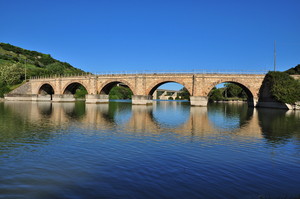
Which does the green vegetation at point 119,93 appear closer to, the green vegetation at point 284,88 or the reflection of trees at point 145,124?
the green vegetation at point 284,88

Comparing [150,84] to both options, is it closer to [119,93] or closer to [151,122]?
[151,122]

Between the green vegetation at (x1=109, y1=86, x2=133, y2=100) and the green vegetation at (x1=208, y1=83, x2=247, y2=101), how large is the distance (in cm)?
5244

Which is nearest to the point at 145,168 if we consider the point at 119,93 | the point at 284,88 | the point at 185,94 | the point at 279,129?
the point at 279,129

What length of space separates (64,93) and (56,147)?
68699mm

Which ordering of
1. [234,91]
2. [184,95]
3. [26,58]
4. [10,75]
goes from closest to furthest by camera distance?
[10,75] < [234,91] < [26,58] < [184,95]

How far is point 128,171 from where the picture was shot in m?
8.20

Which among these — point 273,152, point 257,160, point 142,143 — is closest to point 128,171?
point 142,143

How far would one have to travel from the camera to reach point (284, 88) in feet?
151

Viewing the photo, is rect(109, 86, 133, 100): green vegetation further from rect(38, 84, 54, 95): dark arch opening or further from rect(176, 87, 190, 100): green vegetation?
rect(38, 84, 54, 95): dark arch opening

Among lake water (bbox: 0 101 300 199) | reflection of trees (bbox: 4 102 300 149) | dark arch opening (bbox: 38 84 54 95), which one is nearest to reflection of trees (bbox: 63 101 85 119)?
reflection of trees (bbox: 4 102 300 149)

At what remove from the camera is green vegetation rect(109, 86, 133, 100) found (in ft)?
412

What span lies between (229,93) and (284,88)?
224ft

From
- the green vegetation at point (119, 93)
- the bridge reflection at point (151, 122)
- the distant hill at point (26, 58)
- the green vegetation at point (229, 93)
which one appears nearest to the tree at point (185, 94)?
the green vegetation at point (229, 93)

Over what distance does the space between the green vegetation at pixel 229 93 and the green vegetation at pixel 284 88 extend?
53584 millimetres
